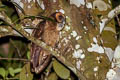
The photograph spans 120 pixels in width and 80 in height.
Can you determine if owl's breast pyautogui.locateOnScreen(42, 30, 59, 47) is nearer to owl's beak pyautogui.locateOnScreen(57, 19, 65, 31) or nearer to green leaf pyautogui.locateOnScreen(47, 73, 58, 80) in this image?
owl's beak pyautogui.locateOnScreen(57, 19, 65, 31)

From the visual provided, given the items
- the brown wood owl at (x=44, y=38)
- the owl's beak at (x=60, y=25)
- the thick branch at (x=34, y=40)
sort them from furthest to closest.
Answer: the brown wood owl at (x=44, y=38) → the owl's beak at (x=60, y=25) → the thick branch at (x=34, y=40)

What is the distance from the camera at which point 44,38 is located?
2105mm

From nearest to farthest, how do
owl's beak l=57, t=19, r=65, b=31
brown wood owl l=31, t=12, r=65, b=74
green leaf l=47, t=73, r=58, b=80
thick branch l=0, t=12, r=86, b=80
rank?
thick branch l=0, t=12, r=86, b=80 → owl's beak l=57, t=19, r=65, b=31 → brown wood owl l=31, t=12, r=65, b=74 → green leaf l=47, t=73, r=58, b=80

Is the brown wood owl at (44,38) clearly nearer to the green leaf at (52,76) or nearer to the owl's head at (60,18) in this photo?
the owl's head at (60,18)

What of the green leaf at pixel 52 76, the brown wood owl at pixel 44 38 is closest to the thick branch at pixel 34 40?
the brown wood owl at pixel 44 38

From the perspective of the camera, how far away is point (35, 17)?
1.94 metres

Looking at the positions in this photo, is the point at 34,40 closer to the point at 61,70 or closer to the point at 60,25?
the point at 60,25

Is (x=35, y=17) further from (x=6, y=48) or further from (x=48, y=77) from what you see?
(x=6, y=48)

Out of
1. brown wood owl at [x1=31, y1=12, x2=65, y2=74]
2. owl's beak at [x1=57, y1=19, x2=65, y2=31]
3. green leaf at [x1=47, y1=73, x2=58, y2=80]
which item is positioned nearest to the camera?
owl's beak at [x1=57, y1=19, x2=65, y2=31]

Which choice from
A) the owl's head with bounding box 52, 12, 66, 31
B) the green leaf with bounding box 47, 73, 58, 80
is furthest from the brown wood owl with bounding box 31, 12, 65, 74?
the green leaf with bounding box 47, 73, 58, 80

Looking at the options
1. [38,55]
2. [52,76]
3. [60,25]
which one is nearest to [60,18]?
[60,25]

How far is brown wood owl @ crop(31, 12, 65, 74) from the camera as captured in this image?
2.03m

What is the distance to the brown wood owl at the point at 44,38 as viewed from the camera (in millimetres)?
2025

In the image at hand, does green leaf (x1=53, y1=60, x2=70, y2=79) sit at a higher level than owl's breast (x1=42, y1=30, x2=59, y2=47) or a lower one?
lower
